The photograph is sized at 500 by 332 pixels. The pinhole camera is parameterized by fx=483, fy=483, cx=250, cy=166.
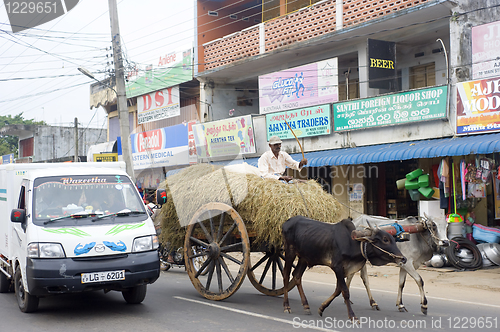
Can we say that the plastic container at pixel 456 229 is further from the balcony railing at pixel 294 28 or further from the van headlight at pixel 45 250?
the van headlight at pixel 45 250

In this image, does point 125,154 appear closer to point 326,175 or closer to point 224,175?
point 326,175

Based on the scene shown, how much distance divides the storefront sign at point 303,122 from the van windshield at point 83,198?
9.06 meters

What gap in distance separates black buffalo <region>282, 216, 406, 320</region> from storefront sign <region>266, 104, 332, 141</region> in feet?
29.6

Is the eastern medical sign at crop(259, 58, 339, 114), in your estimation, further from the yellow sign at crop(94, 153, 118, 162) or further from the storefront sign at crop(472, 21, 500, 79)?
the yellow sign at crop(94, 153, 118, 162)

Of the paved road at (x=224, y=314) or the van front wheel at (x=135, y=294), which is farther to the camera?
the van front wheel at (x=135, y=294)

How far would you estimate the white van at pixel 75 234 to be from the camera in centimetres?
587

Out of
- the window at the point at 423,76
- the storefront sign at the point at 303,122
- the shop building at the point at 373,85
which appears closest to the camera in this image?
the shop building at the point at 373,85

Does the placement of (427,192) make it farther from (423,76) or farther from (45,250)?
(45,250)

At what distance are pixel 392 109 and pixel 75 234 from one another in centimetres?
966

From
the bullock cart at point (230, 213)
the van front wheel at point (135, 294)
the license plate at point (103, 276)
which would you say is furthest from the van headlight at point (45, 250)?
the bullock cart at point (230, 213)

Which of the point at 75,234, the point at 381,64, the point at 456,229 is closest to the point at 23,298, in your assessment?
the point at 75,234

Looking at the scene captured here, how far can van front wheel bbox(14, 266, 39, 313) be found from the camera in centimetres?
640

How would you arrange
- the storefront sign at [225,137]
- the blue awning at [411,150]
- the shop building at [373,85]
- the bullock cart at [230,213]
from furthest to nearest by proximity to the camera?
the storefront sign at [225,137], the shop building at [373,85], the blue awning at [411,150], the bullock cart at [230,213]

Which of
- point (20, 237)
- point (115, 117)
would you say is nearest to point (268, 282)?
point (20, 237)
